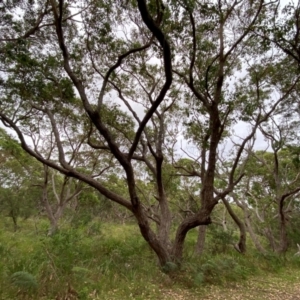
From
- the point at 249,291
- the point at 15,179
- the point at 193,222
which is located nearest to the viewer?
the point at 249,291

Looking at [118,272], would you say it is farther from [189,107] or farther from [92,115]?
[189,107]

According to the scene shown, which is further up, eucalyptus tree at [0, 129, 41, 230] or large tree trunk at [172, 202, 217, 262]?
eucalyptus tree at [0, 129, 41, 230]

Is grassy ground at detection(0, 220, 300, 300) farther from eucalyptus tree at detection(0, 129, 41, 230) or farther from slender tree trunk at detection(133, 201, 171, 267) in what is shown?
eucalyptus tree at detection(0, 129, 41, 230)

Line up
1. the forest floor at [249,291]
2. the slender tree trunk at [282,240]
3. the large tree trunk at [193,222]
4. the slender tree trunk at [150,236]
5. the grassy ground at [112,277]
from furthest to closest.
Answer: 1. the slender tree trunk at [282,240]
2. the large tree trunk at [193,222]
3. the slender tree trunk at [150,236]
4. the forest floor at [249,291]
5. the grassy ground at [112,277]

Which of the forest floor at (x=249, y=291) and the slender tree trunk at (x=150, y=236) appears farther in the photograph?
the slender tree trunk at (x=150, y=236)

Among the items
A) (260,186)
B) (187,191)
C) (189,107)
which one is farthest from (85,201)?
(189,107)

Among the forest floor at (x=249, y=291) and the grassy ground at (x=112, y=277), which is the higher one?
the grassy ground at (x=112, y=277)

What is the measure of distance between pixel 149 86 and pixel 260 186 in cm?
1034

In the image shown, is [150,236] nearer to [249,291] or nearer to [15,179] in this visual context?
[249,291]

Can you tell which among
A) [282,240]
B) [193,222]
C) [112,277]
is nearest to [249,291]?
[193,222]

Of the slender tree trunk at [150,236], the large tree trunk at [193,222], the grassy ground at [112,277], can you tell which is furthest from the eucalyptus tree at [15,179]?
the large tree trunk at [193,222]

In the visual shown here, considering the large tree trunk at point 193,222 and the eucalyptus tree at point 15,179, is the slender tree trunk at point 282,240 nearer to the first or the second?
the large tree trunk at point 193,222

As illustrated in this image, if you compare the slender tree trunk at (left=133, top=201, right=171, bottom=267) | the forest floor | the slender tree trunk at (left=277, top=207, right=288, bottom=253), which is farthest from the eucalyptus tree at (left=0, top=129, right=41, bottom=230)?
the slender tree trunk at (left=277, top=207, right=288, bottom=253)

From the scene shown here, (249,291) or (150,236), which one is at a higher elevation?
(150,236)
